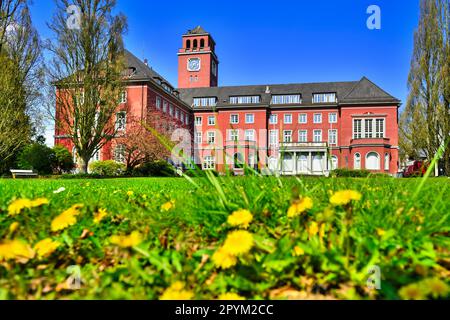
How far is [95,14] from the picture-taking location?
21359mm

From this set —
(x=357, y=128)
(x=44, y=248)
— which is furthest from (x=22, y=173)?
(x=357, y=128)

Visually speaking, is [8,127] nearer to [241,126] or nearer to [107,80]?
[107,80]

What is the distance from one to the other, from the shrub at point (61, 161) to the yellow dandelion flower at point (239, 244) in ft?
87.5

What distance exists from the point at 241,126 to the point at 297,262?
42907mm

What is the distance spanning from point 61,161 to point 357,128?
3472 centimetres

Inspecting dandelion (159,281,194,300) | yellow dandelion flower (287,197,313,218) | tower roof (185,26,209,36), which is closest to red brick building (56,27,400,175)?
tower roof (185,26,209,36)

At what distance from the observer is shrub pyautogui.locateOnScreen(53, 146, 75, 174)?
2436 centimetres

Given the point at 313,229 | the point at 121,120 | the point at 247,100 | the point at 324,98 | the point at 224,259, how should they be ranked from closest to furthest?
the point at 224,259 < the point at 313,229 < the point at 121,120 < the point at 324,98 < the point at 247,100

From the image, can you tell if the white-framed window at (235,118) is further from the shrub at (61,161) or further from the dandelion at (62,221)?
the dandelion at (62,221)

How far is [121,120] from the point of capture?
82.5 feet

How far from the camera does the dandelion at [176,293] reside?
111 cm

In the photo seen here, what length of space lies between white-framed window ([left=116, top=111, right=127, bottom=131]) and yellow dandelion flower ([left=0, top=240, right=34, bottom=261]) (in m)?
24.4

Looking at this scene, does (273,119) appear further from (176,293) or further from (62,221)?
(176,293)

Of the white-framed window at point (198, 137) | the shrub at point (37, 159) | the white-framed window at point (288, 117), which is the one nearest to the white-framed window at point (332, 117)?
the white-framed window at point (288, 117)
